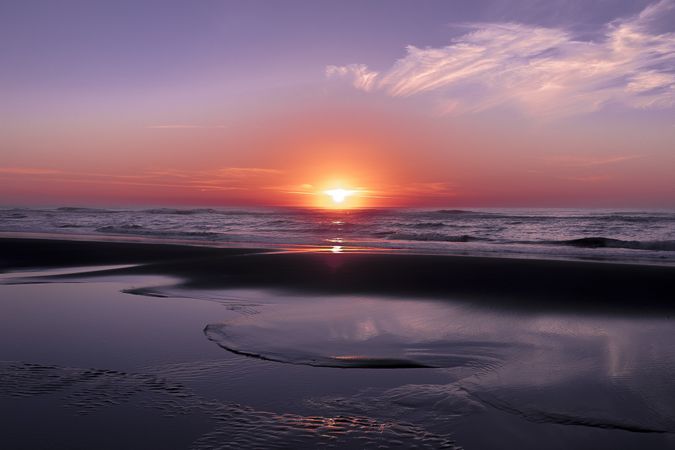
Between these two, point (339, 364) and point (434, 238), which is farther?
point (434, 238)

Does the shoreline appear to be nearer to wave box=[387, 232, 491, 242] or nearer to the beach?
the beach

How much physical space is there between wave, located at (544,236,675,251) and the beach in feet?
45.3

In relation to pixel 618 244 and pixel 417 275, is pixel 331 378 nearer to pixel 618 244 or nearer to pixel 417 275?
pixel 417 275

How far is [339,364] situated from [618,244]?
80.4ft

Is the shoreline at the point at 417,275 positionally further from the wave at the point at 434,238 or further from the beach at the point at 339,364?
the wave at the point at 434,238

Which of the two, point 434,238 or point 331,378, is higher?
point 434,238

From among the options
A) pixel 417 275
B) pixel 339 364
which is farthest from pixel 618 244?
pixel 339 364

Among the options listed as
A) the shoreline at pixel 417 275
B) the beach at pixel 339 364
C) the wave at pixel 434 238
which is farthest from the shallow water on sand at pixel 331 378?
the wave at pixel 434 238

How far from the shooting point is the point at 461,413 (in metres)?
4.39

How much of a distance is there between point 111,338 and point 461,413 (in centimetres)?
471

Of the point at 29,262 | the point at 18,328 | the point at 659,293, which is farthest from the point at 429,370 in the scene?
the point at 29,262

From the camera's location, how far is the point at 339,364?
5770 millimetres

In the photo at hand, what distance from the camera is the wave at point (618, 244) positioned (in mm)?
23812

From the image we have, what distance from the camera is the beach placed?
13.3ft
